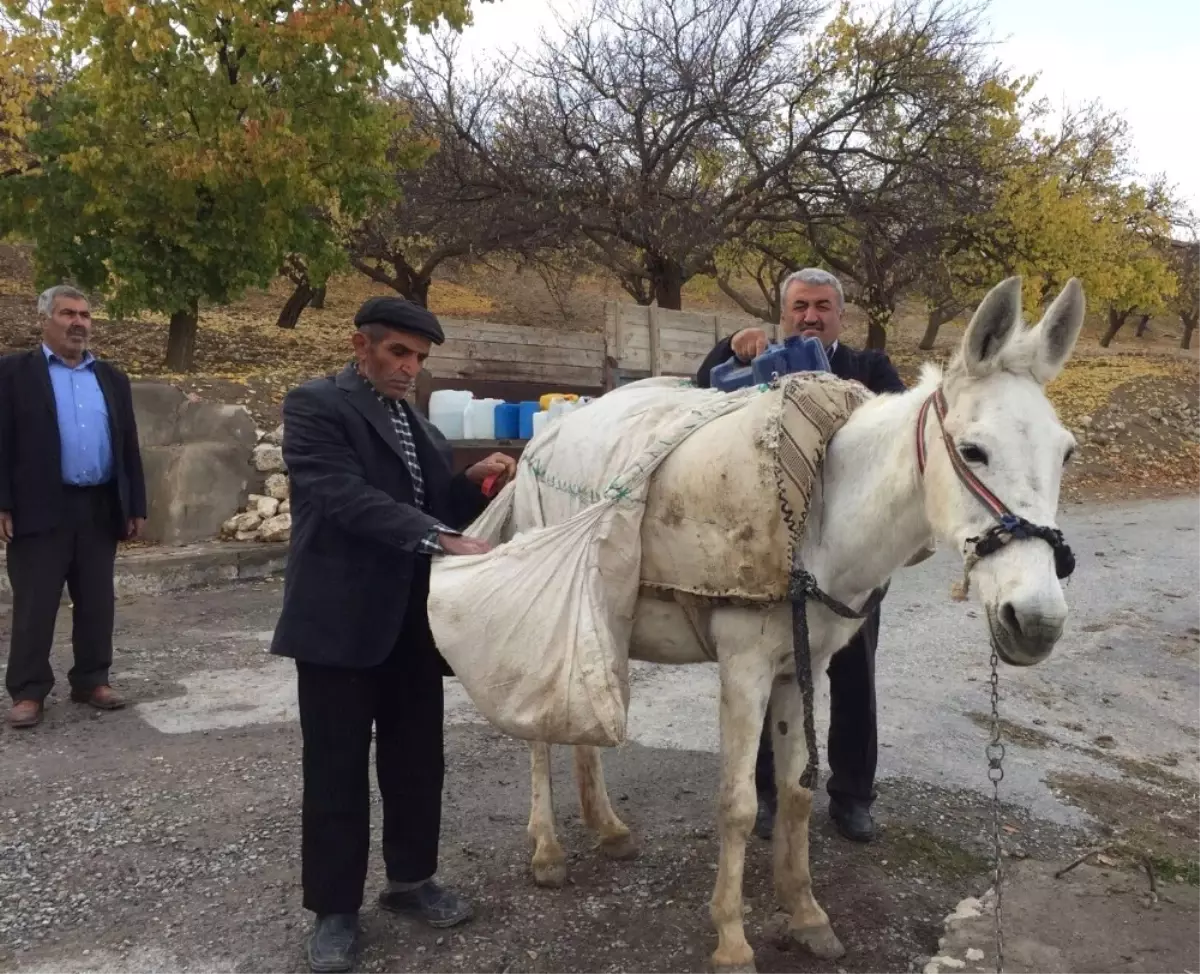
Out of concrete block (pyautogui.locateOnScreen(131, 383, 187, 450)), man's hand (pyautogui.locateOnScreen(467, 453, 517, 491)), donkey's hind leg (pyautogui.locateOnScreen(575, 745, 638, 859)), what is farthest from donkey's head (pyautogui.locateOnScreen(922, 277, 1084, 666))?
concrete block (pyautogui.locateOnScreen(131, 383, 187, 450))

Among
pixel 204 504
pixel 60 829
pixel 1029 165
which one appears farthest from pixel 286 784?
pixel 1029 165

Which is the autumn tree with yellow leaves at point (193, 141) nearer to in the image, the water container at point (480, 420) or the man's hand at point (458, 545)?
the water container at point (480, 420)

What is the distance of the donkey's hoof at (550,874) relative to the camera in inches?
123

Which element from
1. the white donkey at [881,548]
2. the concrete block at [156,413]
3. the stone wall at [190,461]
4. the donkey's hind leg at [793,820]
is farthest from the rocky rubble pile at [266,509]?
the donkey's hind leg at [793,820]

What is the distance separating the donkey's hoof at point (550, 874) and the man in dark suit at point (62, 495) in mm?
2860

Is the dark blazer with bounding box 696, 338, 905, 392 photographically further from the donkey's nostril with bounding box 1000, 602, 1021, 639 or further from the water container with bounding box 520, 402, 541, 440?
the water container with bounding box 520, 402, 541, 440

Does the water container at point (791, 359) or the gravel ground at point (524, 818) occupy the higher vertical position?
the water container at point (791, 359)

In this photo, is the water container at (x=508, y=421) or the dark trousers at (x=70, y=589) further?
the water container at (x=508, y=421)

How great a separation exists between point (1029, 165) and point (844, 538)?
751 inches

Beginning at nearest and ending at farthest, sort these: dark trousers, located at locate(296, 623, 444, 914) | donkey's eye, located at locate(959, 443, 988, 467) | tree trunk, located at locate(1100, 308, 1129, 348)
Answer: donkey's eye, located at locate(959, 443, 988, 467) → dark trousers, located at locate(296, 623, 444, 914) → tree trunk, located at locate(1100, 308, 1129, 348)

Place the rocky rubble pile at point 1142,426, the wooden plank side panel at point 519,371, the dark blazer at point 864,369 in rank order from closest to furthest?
the dark blazer at point 864,369 → the wooden plank side panel at point 519,371 → the rocky rubble pile at point 1142,426

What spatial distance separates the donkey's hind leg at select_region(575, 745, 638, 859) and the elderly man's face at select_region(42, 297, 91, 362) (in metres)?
3.58

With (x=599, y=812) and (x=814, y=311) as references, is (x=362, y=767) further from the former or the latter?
(x=814, y=311)

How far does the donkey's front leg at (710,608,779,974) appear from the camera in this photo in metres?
2.59
